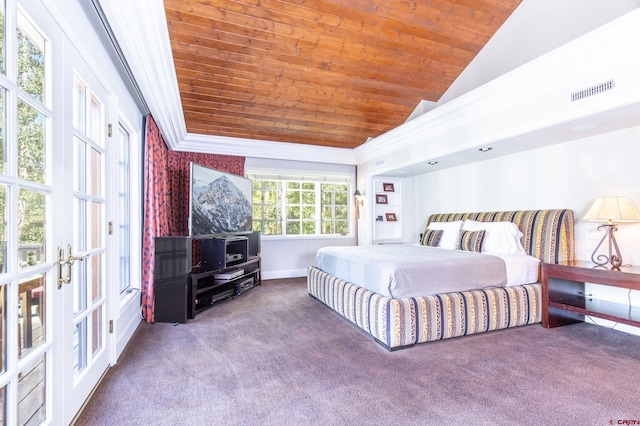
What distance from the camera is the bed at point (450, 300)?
264 centimetres

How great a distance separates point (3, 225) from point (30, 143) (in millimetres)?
392

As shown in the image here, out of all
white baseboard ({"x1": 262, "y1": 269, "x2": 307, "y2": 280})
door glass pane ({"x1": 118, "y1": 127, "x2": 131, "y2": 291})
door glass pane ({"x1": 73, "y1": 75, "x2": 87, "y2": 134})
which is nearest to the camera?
door glass pane ({"x1": 73, "y1": 75, "x2": 87, "y2": 134})

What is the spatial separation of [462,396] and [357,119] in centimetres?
394

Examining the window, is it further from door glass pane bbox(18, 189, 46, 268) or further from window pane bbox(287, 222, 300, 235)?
door glass pane bbox(18, 189, 46, 268)

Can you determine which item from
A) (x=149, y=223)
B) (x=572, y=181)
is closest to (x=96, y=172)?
(x=149, y=223)

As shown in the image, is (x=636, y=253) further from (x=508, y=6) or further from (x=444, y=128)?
(x=508, y=6)

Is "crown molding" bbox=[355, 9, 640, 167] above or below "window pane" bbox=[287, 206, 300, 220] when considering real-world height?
above

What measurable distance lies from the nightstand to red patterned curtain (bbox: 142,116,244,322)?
401 cm

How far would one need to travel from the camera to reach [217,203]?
14.3 feet

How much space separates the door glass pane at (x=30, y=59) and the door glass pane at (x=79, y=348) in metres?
1.27

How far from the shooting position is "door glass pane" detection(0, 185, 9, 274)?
1.11 meters

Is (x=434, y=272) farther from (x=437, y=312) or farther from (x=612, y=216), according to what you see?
(x=612, y=216)

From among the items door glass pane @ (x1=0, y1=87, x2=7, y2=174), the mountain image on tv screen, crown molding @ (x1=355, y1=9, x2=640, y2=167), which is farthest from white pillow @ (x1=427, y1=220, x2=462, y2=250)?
door glass pane @ (x1=0, y1=87, x2=7, y2=174)

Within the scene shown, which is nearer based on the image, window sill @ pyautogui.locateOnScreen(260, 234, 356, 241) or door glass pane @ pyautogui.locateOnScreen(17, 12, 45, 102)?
door glass pane @ pyautogui.locateOnScreen(17, 12, 45, 102)
